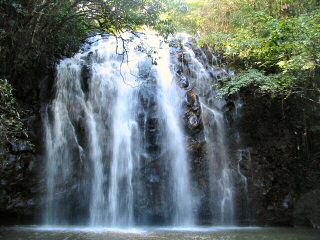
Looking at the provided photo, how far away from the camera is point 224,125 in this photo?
12.1 m

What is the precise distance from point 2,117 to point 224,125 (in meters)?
7.34

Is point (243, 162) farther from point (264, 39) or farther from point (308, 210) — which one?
point (264, 39)

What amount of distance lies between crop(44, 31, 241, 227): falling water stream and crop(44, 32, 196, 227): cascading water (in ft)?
0.09

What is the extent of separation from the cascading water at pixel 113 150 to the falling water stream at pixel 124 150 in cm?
3

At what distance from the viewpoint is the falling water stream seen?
412 inches

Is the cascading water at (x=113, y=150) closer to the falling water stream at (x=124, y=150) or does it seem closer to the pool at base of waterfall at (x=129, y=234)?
the falling water stream at (x=124, y=150)

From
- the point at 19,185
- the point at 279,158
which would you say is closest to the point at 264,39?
the point at 279,158

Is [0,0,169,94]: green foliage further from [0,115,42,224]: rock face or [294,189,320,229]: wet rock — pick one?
[294,189,320,229]: wet rock

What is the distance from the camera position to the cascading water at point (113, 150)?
10.4 meters

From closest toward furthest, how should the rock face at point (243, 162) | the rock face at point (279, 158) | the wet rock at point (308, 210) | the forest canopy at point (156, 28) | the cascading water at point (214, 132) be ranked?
1. the forest canopy at point (156, 28)
2. the rock face at point (243, 162)
3. the wet rock at point (308, 210)
4. the cascading water at point (214, 132)
5. the rock face at point (279, 158)

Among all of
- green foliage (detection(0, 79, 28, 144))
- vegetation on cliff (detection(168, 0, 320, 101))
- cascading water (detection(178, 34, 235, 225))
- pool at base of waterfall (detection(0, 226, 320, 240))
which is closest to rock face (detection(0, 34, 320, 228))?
cascading water (detection(178, 34, 235, 225))

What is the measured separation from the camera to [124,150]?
1102 centimetres

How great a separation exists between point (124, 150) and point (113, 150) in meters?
0.32

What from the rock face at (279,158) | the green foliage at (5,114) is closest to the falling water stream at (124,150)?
the rock face at (279,158)
